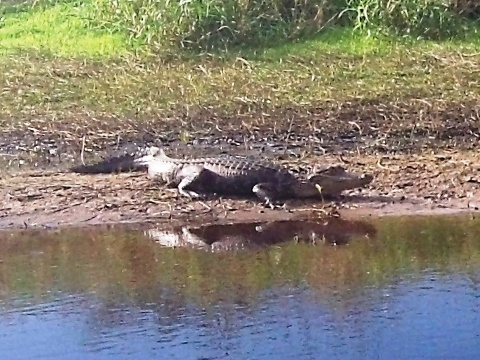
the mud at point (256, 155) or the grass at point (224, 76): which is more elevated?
the grass at point (224, 76)

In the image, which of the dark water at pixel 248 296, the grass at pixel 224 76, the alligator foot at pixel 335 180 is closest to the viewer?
the dark water at pixel 248 296

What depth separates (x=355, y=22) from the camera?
37.3ft

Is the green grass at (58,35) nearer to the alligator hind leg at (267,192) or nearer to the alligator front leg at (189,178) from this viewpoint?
the alligator front leg at (189,178)

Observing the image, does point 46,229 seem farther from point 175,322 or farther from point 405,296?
point 405,296

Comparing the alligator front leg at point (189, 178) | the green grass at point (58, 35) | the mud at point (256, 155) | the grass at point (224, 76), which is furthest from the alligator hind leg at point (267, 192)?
the green grass at point (58, 35)

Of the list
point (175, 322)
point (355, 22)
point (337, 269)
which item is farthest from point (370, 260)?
point (355, 22)

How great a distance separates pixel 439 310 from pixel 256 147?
385 cm

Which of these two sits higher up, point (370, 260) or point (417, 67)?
point (417, 67)

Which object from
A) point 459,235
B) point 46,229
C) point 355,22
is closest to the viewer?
point 459,235

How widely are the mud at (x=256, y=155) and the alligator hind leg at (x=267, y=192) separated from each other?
103mm

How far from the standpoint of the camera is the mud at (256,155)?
6.99 meters

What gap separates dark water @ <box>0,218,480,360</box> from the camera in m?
4.59

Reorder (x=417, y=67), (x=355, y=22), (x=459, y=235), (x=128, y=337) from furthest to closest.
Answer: (x=355, y=22) → (x=417, y=67) → (x=459, y=235) → (x=128, y=337)

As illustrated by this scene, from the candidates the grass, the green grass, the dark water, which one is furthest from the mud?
the green grass
